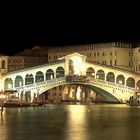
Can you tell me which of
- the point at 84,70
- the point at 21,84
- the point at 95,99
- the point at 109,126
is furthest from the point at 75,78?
the point at 109,126

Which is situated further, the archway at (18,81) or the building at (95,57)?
the building at (95,57)

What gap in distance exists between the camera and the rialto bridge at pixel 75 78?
42.9 metres

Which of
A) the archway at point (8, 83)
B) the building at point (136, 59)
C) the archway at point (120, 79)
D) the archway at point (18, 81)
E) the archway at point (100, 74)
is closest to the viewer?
the archway at point (8, 83)

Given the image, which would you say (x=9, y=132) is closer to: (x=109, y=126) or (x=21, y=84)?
(x=109, y=126)

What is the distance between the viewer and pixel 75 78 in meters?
44.1

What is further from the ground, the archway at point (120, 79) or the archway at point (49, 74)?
the archway at point (49, 74)

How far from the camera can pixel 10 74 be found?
4441 centimetres

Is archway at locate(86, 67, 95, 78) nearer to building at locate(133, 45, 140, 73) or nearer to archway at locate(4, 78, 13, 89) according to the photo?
archway at locate(4, 78, 13, 89)

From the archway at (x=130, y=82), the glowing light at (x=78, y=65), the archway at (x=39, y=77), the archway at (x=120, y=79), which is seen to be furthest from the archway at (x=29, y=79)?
the archway at (x=130, y=82)

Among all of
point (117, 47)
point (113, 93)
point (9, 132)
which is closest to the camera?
point (9, 132)

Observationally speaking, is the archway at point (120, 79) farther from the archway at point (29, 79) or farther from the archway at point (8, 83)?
the archway at point (8, 83)

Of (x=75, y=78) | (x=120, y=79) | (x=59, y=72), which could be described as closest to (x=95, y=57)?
(x=120, y=79)

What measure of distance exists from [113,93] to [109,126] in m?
25.6

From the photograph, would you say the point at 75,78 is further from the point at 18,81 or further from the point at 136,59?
the point at 136,59
